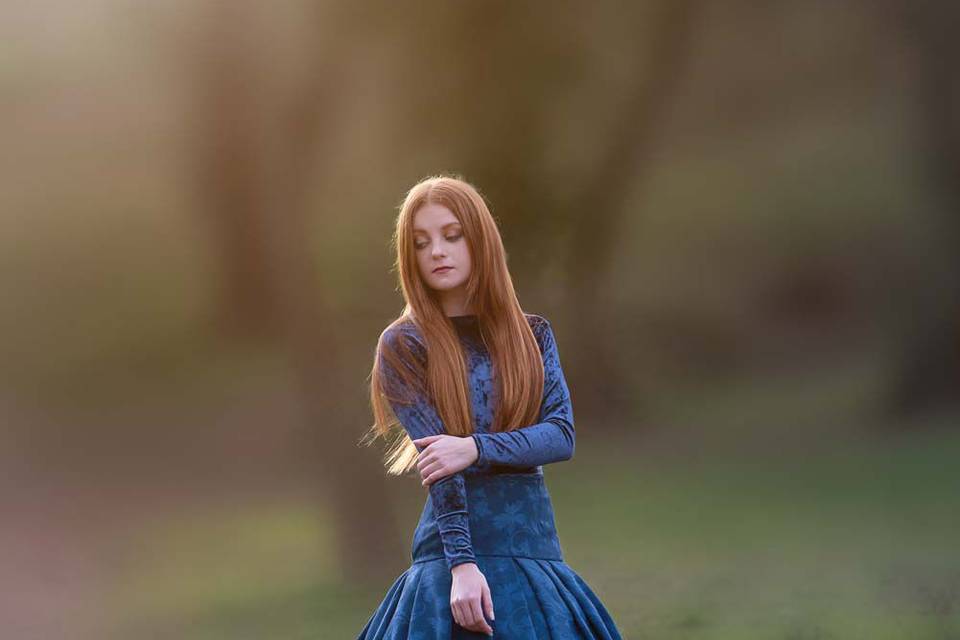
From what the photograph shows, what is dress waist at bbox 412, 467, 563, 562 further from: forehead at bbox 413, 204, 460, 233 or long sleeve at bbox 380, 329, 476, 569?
forehead at bbox 413, 204, 460, 233

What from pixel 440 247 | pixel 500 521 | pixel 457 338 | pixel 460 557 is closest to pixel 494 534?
pixel 500 521

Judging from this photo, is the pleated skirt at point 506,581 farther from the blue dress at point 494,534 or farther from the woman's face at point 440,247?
the woman's face at point 440,247

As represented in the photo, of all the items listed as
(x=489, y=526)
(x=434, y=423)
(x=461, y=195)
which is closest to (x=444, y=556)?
(x=489, y=526)

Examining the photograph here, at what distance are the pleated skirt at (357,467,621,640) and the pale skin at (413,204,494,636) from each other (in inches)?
1.9

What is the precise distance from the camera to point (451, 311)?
271 cm

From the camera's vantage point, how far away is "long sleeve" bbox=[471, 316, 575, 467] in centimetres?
246

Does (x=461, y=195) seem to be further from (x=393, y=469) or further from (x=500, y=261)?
(x=393, y=469)

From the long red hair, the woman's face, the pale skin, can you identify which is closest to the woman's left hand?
the pale skin

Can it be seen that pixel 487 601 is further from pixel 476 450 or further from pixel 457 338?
pixel 457 338

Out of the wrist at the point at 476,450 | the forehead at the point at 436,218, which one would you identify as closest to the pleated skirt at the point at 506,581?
the wrist at the point at 476,450

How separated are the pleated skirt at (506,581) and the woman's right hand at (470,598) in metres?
0.04

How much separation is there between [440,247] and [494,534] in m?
0.58

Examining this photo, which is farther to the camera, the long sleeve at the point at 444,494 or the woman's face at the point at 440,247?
the woman's face at the point at 440,247

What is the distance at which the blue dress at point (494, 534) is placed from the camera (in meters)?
2.44
